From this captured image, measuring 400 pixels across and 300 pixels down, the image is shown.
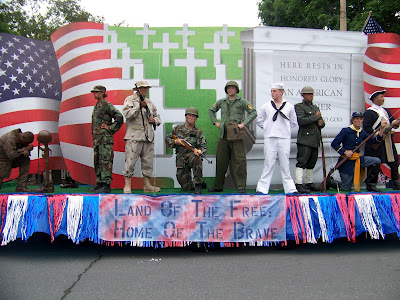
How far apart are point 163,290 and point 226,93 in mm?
3294

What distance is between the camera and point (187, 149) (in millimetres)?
5238

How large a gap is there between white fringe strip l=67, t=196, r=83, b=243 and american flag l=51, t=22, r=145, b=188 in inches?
53.6

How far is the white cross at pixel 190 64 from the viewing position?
5852mm

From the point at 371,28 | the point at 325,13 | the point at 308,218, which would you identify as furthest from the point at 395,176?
the point at 325,13

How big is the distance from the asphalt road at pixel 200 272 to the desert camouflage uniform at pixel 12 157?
0.96 m

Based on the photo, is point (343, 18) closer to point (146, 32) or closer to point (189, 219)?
point (146, 32)

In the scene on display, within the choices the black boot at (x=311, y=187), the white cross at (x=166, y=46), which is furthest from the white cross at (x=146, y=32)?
the black boot at (x=311, y=187)

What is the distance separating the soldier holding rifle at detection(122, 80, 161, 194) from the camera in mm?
5180

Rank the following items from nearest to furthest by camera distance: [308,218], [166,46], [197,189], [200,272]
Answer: [200,272], [308,218], [197,189], [166,46]

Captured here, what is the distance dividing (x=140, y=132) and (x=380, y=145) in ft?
11.6

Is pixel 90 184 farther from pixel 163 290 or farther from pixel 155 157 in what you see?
pixel 163 290

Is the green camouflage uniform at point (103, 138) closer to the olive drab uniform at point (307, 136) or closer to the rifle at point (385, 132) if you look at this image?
the olive drab uniform at point (307, 136)

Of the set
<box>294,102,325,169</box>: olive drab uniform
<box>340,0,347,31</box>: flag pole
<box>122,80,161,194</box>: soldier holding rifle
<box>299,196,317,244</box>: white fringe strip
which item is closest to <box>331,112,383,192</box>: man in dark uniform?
<box>294,102,325,169</box>: olive drab uniform

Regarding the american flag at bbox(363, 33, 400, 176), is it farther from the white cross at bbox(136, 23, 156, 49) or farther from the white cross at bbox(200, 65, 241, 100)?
the white cross at bbox(136, 23, 156, 49)
